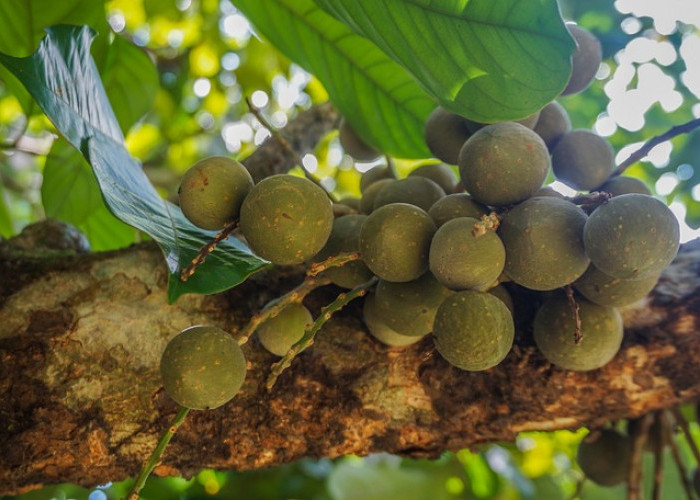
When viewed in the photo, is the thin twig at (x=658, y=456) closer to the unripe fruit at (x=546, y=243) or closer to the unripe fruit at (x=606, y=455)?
the unripe fruit at (x=606, y=455)

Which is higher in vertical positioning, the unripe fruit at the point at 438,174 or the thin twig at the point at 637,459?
the unripe fruit at the point at 438,174

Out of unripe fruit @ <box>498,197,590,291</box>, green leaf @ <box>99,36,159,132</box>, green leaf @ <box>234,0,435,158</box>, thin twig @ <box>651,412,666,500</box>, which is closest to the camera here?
unripe fruit @ <box>498,197,590,291</box>

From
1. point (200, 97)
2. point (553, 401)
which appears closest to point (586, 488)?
point (553, 401)

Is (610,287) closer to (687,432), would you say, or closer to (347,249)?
(347,249)

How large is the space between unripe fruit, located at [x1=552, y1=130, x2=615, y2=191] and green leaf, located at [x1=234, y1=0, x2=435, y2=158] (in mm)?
443

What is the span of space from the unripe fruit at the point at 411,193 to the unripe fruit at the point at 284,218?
24 cm

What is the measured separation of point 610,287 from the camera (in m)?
1.01

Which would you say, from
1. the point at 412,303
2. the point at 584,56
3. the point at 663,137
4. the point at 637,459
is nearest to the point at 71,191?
the point at 412,303

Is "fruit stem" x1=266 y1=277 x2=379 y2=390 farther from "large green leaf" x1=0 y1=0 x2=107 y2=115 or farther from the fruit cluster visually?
"large green leaf" x1=0 y1=0 x2=107 y2=115

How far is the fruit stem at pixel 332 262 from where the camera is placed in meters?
0.97

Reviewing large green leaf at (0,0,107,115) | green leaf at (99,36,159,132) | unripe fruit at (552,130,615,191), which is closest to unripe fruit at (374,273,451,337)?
unripe fruit at (552,130,615,191)

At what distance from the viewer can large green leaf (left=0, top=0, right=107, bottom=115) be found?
57.4 inches

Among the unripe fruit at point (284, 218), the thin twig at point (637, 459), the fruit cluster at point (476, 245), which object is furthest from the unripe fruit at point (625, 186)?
the unripe fruit at point (284, 218)

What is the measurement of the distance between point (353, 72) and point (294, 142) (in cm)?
40
